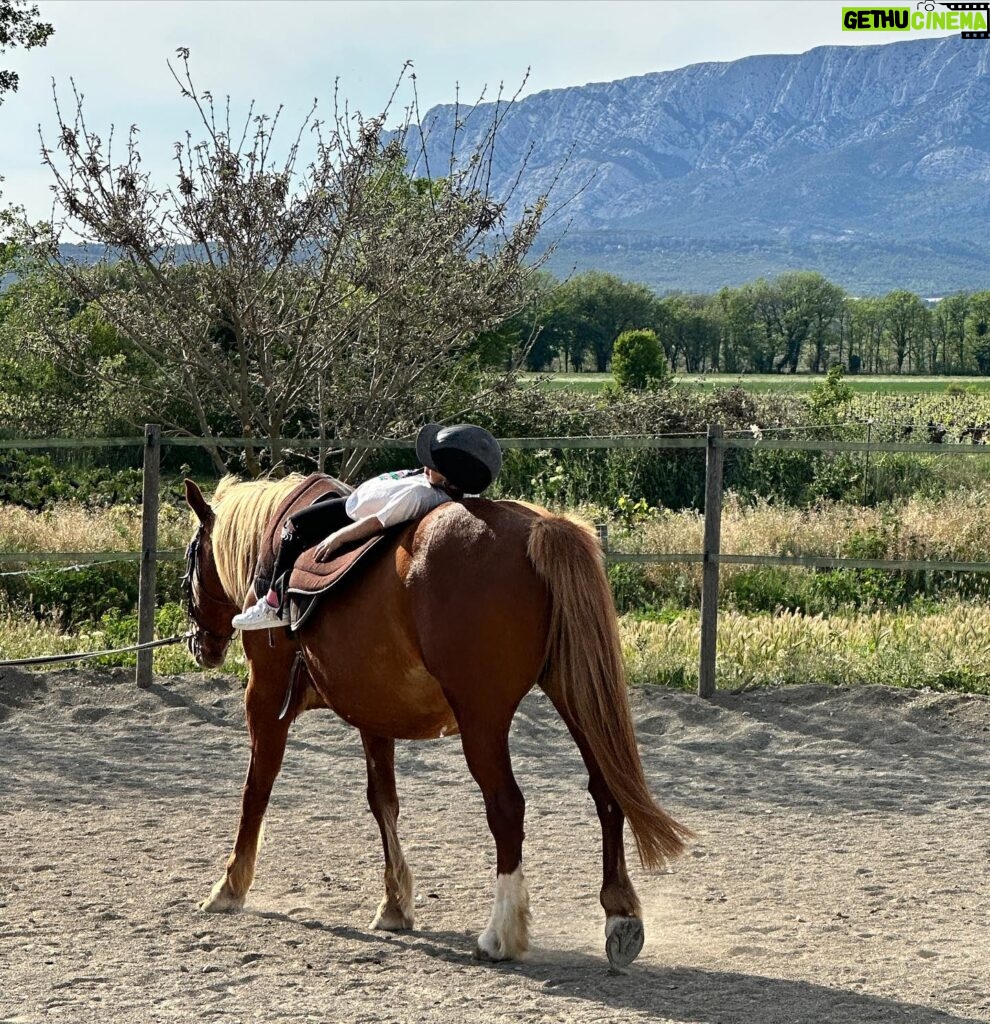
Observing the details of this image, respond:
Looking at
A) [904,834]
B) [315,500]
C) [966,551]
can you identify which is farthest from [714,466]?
[966,551]

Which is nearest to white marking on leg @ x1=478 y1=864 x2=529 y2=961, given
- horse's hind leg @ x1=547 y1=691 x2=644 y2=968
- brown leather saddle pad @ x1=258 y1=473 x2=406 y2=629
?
horse's hind leg @ x1=547 y1=691 x2=644 y2=968

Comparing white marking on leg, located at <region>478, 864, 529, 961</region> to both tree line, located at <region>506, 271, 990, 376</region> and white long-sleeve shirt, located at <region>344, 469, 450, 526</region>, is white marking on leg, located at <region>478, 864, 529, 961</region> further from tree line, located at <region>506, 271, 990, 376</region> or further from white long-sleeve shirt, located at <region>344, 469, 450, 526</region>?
tree line, located at <region>506, 271, 990, 376</region>

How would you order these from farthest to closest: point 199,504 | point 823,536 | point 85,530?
point 823,536
point 85,530
point 199,504

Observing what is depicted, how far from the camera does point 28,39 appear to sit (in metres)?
15.4

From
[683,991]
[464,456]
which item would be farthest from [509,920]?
[464,456]

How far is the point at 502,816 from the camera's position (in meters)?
4.25

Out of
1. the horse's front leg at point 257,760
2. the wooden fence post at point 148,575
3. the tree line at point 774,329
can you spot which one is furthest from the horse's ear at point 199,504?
the tree line at point 774,329

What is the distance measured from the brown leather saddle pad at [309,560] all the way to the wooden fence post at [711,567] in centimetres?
407

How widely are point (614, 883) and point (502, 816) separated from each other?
41 centimetres

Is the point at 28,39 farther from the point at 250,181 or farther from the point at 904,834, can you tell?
the point at 904,834

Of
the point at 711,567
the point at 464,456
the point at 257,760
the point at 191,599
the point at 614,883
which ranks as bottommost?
the point at 614,883

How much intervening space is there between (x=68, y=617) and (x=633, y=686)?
536cm

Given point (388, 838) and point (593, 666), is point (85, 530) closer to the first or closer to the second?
point (388, 838)

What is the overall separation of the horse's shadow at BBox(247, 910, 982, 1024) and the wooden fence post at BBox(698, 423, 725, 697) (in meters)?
4.31
